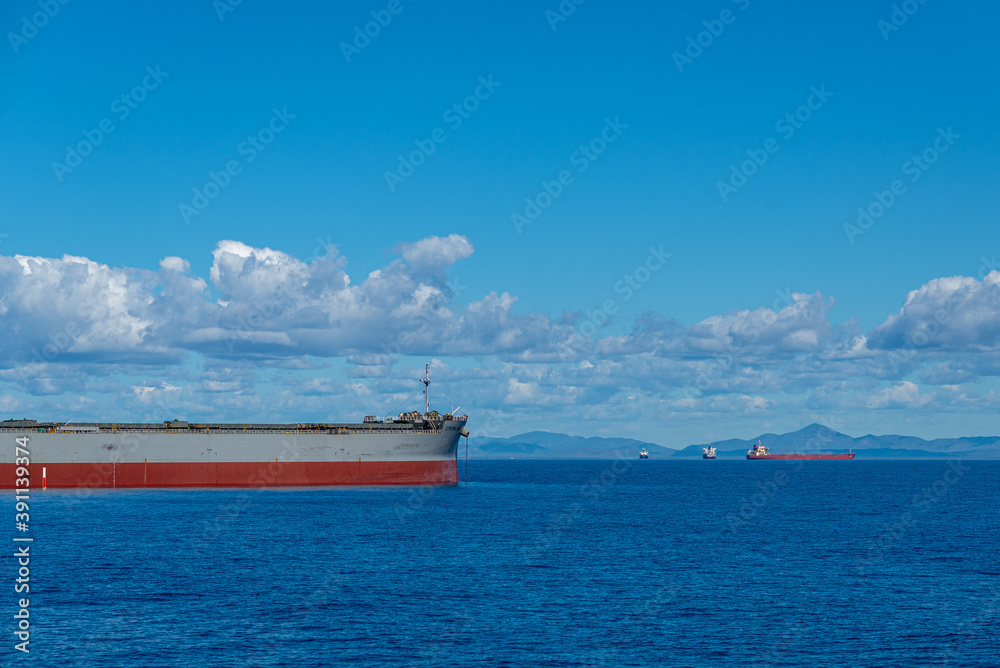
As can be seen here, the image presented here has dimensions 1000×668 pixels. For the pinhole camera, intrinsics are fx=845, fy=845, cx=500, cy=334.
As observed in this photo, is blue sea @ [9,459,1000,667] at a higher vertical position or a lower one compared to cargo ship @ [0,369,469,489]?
lower

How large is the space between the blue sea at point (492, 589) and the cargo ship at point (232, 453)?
15.6 metres

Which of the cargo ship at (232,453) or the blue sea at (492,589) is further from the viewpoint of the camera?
the cargo ship at (232,453)

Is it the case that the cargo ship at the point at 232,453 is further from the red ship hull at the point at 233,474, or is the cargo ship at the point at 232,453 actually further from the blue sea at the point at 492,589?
the blue sea at the point at 492,589

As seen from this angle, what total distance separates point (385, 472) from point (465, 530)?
120ft

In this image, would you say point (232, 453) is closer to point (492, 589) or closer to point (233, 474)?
point (233, 474)

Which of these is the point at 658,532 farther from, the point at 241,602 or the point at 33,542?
the point at 33,542

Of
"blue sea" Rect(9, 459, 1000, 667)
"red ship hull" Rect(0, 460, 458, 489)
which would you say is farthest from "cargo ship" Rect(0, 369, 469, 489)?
"blue sea" Rect(9, 459, 1000, 667)

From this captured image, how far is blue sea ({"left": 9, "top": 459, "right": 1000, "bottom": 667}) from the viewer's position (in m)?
35.4

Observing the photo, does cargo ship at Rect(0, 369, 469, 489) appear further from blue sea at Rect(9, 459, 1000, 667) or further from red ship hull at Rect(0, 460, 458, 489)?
blue sea at Rect(9, 459, 1000, 667)

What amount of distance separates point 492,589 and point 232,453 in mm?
61758

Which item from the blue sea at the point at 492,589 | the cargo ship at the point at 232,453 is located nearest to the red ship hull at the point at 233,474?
the cargo ship at the point at 232,453

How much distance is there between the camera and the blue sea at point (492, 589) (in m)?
35.4

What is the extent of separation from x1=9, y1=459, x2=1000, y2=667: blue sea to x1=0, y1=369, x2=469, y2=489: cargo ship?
15575 millimetres

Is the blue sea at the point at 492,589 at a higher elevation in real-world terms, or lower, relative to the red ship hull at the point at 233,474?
lower
